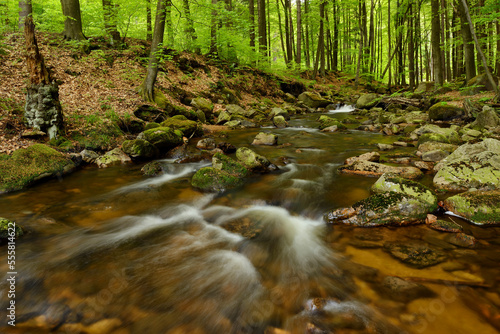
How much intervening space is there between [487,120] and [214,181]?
9.21m

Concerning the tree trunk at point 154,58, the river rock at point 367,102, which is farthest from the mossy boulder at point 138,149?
the river rock at point 367,102

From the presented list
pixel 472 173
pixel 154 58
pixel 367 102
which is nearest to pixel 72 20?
pixel 154 58

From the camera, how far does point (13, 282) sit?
285 cm

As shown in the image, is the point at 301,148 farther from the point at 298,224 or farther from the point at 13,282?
the point at 13,282

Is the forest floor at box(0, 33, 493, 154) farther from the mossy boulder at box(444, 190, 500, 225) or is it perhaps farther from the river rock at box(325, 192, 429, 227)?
the mossy boulder at box(444, 190, 500, 225)

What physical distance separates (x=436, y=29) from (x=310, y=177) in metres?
14.2

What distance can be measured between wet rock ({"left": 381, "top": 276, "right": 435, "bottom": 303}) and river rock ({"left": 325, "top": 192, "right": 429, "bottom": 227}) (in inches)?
44.6

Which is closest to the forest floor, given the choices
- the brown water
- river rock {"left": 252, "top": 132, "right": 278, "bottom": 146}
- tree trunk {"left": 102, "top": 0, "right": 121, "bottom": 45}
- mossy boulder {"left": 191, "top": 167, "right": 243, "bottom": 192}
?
tree trunk {"left": 102, "top": 0, "right": 121, "bottom": 45}

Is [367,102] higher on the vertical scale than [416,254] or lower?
higher

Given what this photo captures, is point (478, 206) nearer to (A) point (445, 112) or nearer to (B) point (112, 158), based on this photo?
(B) point (112, 158)

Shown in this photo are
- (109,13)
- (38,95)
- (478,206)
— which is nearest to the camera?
(478,206)

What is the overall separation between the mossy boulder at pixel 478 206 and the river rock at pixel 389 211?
46 cm

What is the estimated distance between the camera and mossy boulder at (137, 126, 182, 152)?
769 centimetres

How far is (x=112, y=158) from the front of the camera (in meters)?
7.22
